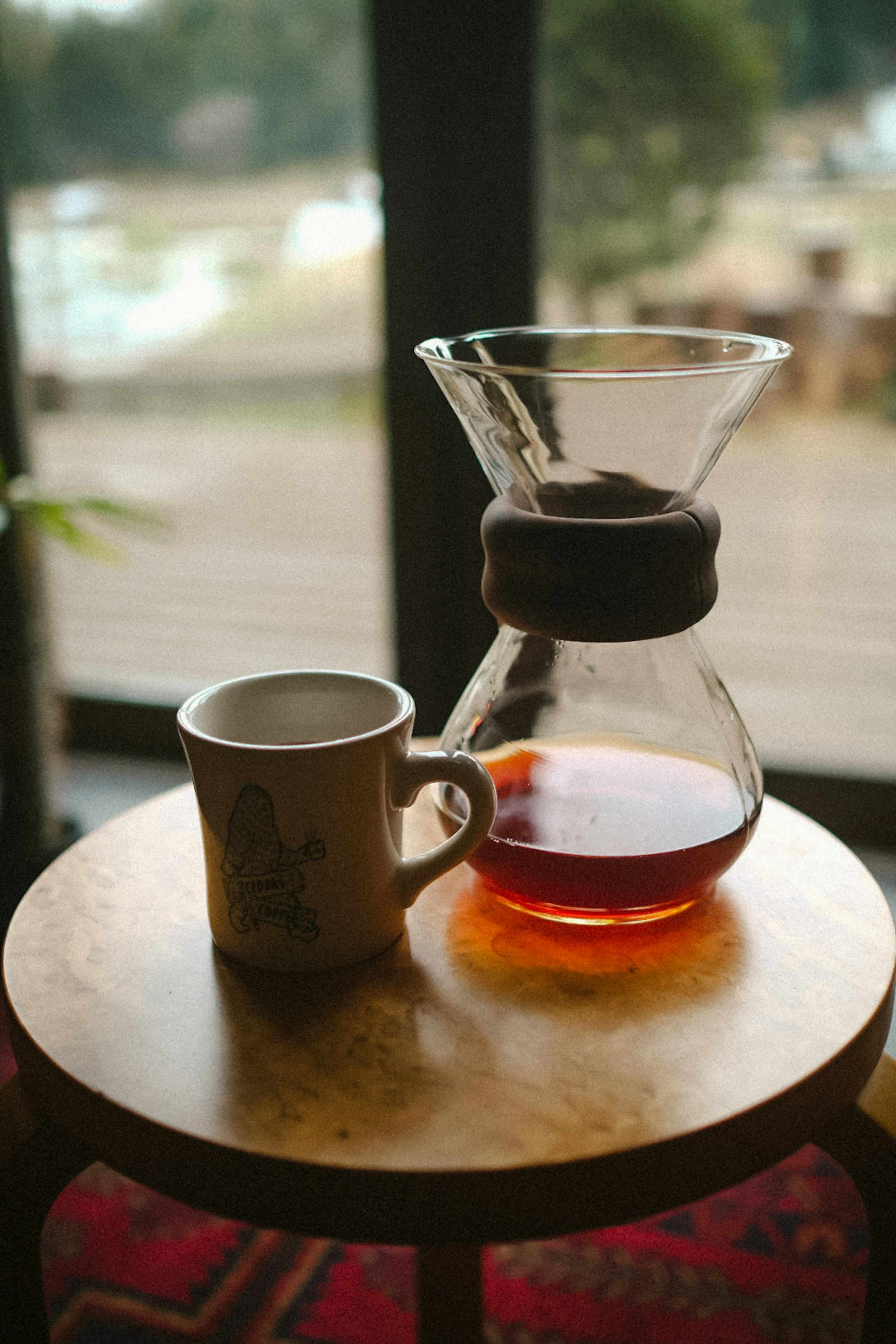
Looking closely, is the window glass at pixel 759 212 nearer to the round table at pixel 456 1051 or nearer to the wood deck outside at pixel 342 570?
the wood deck outside at pixel 342 570

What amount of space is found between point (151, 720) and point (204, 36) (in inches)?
39.7

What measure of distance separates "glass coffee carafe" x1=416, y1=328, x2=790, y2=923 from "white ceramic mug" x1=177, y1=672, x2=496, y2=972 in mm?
50

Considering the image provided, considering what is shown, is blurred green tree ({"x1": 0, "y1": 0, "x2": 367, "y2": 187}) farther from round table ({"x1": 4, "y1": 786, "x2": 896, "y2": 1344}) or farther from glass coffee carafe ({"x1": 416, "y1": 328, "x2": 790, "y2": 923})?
round table ({"x1": 4, "y1": 786, "x2": 896, "y2": 1344})

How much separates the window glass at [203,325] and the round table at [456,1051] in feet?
2.88

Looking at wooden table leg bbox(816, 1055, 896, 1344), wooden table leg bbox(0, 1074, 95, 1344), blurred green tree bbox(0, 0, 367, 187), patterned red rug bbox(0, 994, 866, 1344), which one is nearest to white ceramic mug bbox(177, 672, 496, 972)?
wooden table leg bbox(0, 1074, 95, 1344)

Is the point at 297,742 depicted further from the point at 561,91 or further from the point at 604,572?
the point at 561,91

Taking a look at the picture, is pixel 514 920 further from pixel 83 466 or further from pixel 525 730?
pixel 83 466

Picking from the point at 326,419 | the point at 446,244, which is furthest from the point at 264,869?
the point at 326,419

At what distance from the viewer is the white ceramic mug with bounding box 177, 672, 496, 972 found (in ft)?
1.73

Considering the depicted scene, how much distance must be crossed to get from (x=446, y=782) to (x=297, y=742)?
101 millimetres

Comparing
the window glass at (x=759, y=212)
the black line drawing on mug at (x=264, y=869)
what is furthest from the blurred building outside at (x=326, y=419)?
the black line drawing on mug at (x=264, y=869)

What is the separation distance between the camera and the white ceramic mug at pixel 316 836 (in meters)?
0.53

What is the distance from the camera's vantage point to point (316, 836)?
0.54 metres

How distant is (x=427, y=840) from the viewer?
70cm
